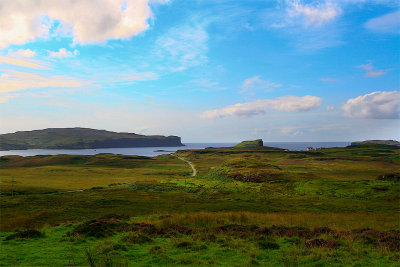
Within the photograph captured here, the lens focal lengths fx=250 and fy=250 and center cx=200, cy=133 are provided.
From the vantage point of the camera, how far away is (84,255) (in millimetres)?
17625

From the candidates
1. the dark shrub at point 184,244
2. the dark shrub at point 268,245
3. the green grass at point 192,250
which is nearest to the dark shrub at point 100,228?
the green grass at point 192,250

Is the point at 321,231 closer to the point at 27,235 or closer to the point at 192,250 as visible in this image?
the point at 192,250

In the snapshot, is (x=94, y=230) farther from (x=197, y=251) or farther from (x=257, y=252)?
(x=257, y=252)

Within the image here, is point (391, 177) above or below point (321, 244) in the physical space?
below

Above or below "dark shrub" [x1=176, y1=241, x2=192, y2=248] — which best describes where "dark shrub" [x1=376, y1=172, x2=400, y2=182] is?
below

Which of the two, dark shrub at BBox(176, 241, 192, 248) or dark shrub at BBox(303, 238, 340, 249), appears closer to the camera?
dark shrub at BBox(303, 238, 340, 249)

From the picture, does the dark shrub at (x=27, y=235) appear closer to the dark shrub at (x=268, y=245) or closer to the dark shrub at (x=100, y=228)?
the dark shrub at (x=100, y=228)

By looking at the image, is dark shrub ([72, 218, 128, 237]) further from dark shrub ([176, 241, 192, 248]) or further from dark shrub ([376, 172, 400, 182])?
dark shrub ([376, 172, 400, 182])

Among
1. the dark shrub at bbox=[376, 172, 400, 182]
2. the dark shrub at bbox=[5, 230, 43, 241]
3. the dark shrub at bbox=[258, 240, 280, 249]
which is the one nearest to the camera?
the dark shrub at bbox=[258, 240, 280, 249]

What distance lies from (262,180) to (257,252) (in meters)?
65.3

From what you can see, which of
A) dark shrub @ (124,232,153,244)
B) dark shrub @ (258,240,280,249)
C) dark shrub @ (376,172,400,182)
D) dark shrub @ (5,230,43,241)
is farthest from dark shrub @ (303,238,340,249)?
dark shrub @ (376,172,400,182)

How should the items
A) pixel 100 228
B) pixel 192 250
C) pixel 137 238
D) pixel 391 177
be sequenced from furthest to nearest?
pixel 391 177 → pixel 100 228 → pixel 137 238 → pixel 192 250

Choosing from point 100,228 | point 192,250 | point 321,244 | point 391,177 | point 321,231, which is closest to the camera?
point 192,250

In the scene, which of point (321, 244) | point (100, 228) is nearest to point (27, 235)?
point (100, 228)
